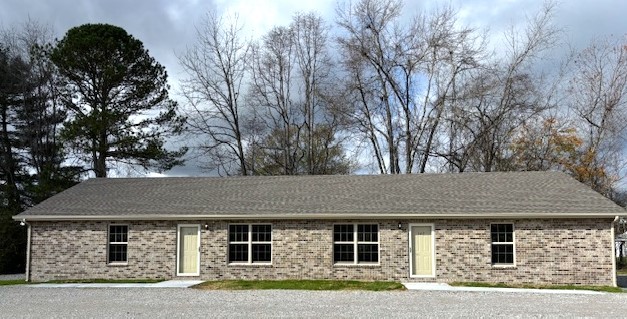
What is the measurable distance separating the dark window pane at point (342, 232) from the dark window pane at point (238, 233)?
2.96 metres

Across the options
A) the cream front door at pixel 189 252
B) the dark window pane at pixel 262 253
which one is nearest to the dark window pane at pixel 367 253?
the dark window pane at pixel 262 253

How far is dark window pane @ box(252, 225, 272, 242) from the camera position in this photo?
66.0 ft

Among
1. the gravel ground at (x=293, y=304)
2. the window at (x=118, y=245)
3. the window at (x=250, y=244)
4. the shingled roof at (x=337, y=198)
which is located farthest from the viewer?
the window at (x=118, y=245)

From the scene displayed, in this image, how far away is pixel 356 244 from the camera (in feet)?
64.5

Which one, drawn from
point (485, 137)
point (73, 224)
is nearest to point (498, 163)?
point (485, 137)

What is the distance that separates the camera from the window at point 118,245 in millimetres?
20422

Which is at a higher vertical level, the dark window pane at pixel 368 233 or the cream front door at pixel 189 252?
the dark window pane at pixel 368 233

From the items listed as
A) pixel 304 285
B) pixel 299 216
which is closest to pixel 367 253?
pixel 299 216

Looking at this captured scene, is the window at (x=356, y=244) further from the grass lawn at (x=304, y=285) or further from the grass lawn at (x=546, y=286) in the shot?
the grass lawn at (x=546, y=286)

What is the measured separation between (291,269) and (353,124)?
1539cm

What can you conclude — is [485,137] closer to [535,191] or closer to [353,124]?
[353,124]

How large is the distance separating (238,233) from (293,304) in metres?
6.98

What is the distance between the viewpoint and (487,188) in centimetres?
2159

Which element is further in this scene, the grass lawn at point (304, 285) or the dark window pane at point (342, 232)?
the dark window pane at point (342, 232)
